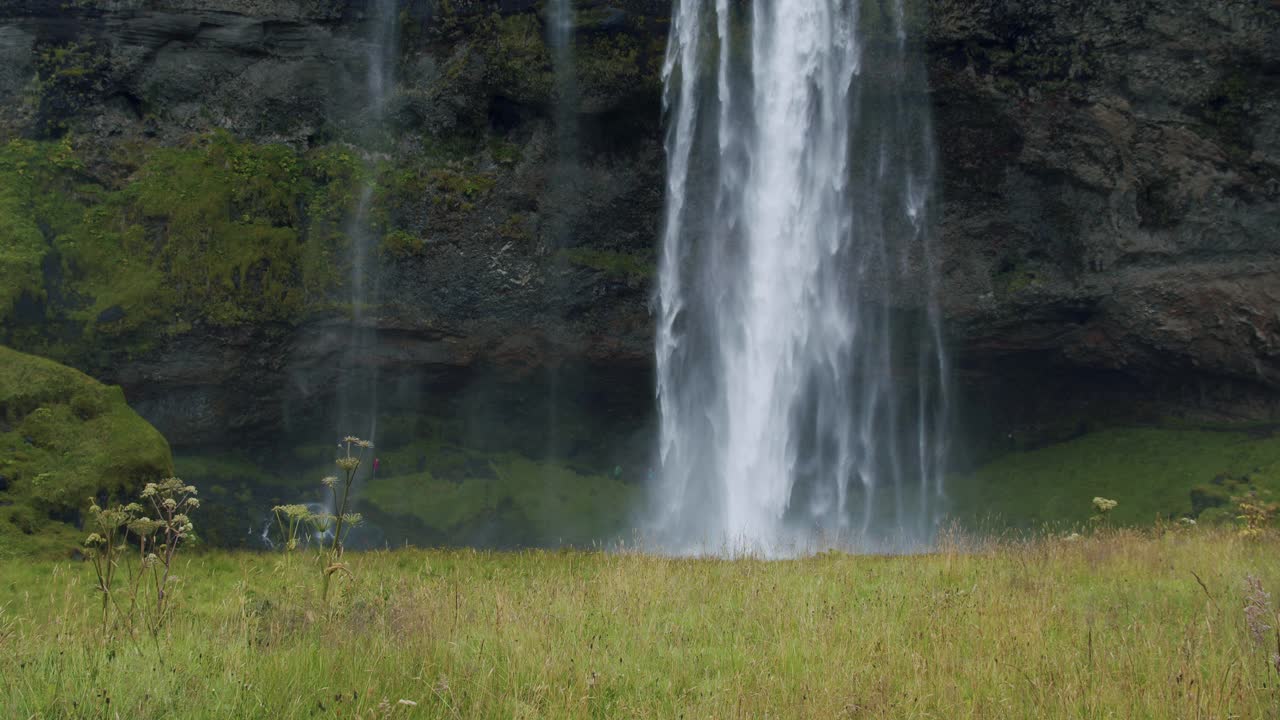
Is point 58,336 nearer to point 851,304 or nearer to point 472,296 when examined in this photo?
point 472,296

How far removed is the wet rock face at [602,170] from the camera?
23453 mm

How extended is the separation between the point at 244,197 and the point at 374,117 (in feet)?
14.7

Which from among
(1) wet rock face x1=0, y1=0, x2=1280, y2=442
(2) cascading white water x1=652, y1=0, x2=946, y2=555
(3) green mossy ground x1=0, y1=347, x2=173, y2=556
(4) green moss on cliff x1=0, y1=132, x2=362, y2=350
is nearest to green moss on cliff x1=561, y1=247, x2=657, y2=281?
(1) wet rock face x1=0, y1=0, x2=1280, y2=442

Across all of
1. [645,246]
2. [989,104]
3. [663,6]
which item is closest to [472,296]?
[645,246]

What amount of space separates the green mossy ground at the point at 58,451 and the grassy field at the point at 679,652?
17.4 feet

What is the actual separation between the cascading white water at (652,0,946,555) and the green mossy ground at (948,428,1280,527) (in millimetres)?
2980

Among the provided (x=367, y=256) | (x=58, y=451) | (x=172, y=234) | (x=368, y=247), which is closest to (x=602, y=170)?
(x=368, y=247)

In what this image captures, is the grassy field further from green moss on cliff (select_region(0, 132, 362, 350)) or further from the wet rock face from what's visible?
the wet rock face

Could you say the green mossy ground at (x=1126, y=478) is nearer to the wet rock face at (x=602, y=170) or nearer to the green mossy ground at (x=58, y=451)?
the wet rock face at (x=602, y=170)

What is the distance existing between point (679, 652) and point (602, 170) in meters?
21.7

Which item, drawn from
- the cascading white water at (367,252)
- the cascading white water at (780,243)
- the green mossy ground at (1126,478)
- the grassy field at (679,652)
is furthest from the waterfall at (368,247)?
the green mossy ground at (1126,478)

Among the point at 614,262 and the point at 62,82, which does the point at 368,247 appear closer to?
the point at 614,262

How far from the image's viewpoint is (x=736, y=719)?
4258 mm

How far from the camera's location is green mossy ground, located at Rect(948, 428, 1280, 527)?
23797mm
